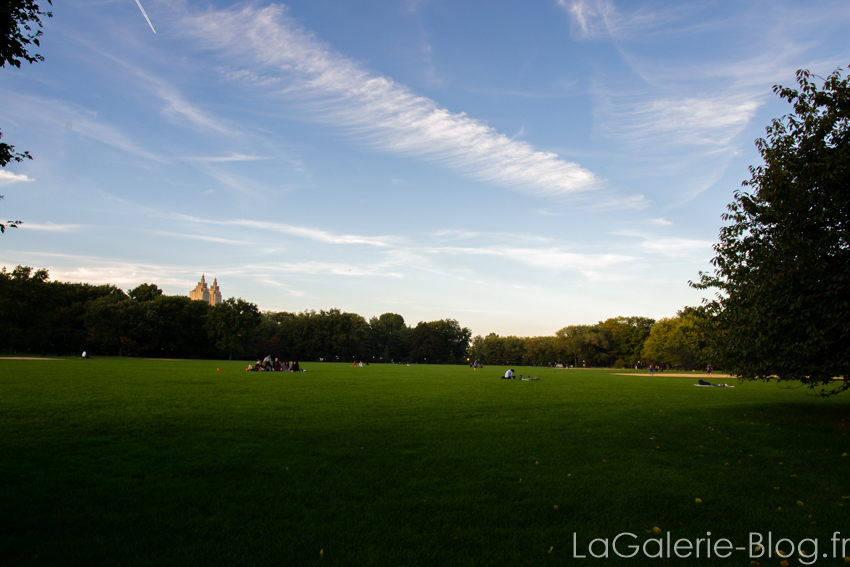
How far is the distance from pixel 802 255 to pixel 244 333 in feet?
304

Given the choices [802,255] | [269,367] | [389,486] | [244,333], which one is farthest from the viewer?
[244,333]

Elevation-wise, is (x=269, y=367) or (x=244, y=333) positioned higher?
(x=244, y=333)

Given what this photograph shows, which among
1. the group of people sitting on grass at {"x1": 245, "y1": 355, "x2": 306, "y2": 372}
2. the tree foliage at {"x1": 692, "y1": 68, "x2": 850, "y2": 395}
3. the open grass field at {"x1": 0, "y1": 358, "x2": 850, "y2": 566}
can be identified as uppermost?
the tree foliage at {"x1": 692, "y1": 68, "x2": 850, "y2": 395}

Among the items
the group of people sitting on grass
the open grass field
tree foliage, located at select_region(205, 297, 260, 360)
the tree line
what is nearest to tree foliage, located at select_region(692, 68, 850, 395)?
the open grass field

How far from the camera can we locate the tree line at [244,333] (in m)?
68.1

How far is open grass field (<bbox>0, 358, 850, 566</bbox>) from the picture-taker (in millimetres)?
5570

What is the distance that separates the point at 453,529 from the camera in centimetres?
616

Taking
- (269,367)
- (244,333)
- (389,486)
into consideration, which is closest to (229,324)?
(244,333)

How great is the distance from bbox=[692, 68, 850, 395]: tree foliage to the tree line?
2623 cm

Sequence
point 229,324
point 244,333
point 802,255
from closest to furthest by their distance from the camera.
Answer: point 802,255 < point 229,324 < point 244,333

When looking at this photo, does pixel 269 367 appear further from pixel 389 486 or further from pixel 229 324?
pixel 229 324

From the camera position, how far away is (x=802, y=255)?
12.9 m

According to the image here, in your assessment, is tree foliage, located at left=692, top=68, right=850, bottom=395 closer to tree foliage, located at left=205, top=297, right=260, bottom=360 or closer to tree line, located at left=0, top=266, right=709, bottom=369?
tree line, located at left=0, top=266, right=709, bottom=369

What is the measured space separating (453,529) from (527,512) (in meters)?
1.26
